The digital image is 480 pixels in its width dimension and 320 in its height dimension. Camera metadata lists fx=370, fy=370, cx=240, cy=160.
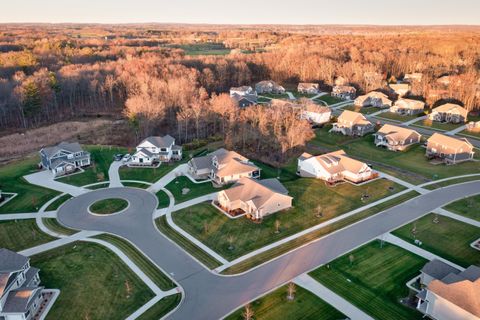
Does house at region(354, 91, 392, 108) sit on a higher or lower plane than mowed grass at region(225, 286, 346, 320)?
higher

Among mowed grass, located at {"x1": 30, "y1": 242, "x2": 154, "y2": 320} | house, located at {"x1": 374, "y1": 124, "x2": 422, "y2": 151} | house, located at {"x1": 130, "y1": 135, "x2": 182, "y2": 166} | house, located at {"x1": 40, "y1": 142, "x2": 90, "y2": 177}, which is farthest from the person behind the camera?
house, located at {"x1": 374, "y1": 124, "x2": 422, "y2": 151}

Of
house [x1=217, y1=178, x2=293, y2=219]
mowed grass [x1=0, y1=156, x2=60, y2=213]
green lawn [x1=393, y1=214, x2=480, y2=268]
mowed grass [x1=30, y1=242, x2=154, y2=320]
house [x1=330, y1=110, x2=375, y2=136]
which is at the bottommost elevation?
mowed grass [x1=30, y1=242, x2=154, y2=320]

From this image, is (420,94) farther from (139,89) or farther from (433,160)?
(139,89)

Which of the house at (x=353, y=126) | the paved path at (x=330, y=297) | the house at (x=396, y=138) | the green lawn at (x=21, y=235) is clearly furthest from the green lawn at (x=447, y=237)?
the green lawn at (x=21, y=235)

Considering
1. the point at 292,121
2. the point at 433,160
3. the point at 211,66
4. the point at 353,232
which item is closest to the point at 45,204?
the point at 353,232

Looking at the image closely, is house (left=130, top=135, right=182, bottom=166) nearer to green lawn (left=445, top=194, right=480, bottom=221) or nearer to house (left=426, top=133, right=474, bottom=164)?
green lawn (left=445, top=194, right=480, bottom=221)

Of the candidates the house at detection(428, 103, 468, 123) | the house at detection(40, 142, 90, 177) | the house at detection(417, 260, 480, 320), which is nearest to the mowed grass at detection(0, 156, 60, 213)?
the house at detection(40, 142, 90, 177)

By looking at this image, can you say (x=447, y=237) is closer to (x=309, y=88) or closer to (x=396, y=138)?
(x=396, y=138)

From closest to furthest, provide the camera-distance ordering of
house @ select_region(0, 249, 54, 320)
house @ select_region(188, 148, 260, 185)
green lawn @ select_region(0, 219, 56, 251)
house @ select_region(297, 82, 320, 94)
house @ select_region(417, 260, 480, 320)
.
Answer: house @ select_region(417, 260, 480, 320)
house @ select_region(0, 249, 54, 320)
green lawn @ select_region(0, 219, 56, 251)
house @ select_region(188, 148, 260, 185)
house @ select_region(297, 82, 320, 94)
